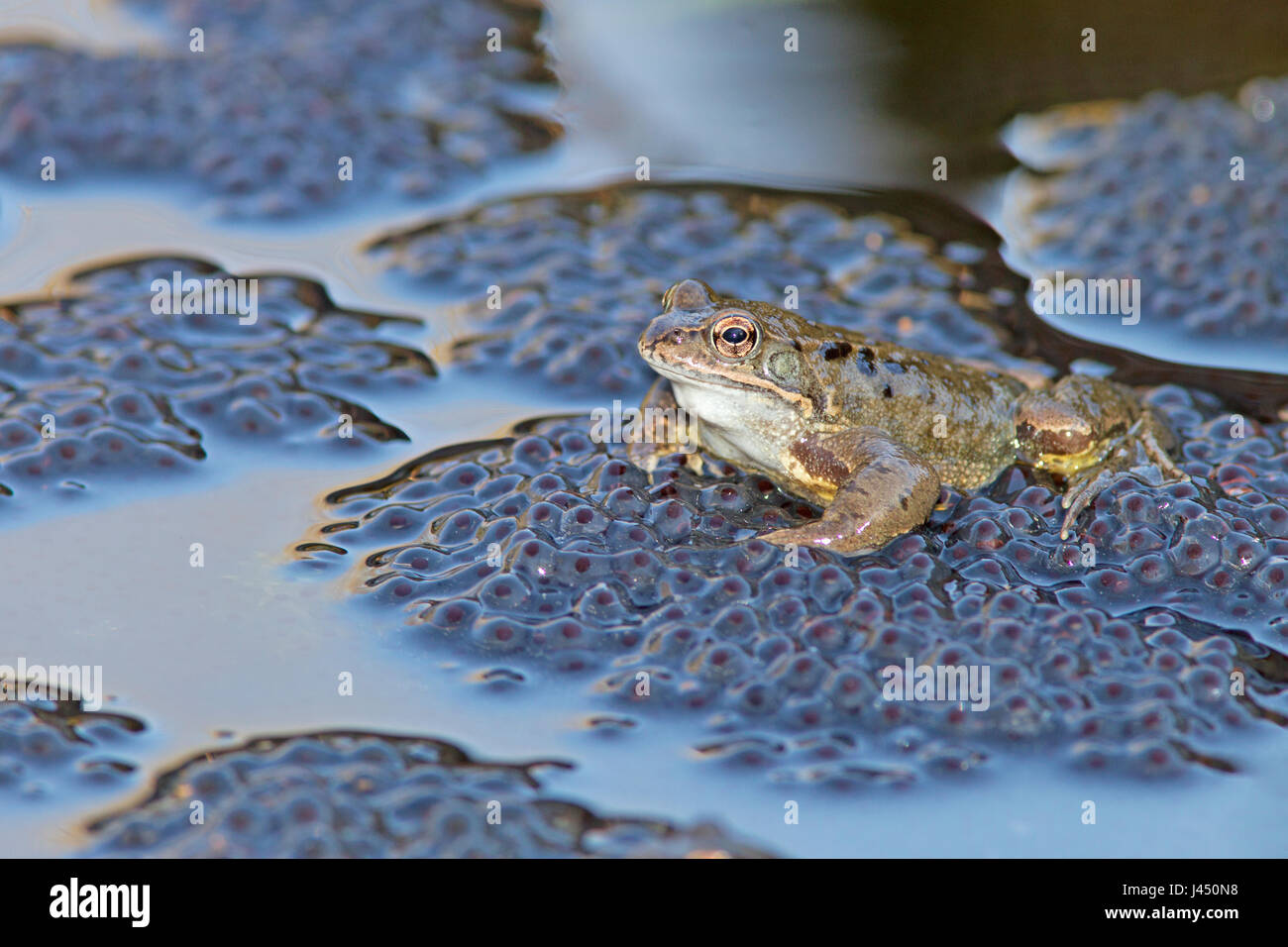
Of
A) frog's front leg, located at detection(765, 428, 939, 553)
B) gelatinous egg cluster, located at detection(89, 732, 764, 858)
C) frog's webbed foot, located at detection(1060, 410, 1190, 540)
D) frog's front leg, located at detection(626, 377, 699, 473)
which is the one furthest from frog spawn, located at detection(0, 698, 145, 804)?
frog's webbed foot, located at detection(1060, 410, 1190, 540)

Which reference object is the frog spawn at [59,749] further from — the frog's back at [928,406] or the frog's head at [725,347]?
the frog's back at [928,406]

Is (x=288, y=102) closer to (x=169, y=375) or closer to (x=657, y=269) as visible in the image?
(x=169, y=375)

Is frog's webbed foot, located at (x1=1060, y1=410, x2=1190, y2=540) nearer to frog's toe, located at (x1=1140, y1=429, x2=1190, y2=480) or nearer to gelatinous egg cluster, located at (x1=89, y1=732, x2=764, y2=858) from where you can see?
frog's toe, located at (x1=1140, y1=429, x2=1190, y2=480)

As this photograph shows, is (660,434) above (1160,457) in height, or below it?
above

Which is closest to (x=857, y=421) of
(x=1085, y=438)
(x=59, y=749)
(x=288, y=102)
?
(x=1085, y=438)

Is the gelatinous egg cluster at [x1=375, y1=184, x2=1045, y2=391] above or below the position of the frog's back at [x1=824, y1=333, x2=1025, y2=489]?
above

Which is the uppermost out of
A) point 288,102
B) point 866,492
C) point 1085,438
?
point 288,102

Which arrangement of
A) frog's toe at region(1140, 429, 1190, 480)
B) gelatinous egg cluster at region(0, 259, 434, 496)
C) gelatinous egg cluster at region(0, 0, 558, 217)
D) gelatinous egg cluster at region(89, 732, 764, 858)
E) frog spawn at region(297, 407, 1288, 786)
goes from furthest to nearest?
gelatinous egg cluster at region(0, 0, 558, 217) → gelatinous egg cluster at region(0, 259, 434, 496) → frog's toe at region(1140, 429, 1190, 480) → frog spawn at region(297, 407, 1288, 786) → gelatinous egg cluster at region(89, 732, 764, 858)
